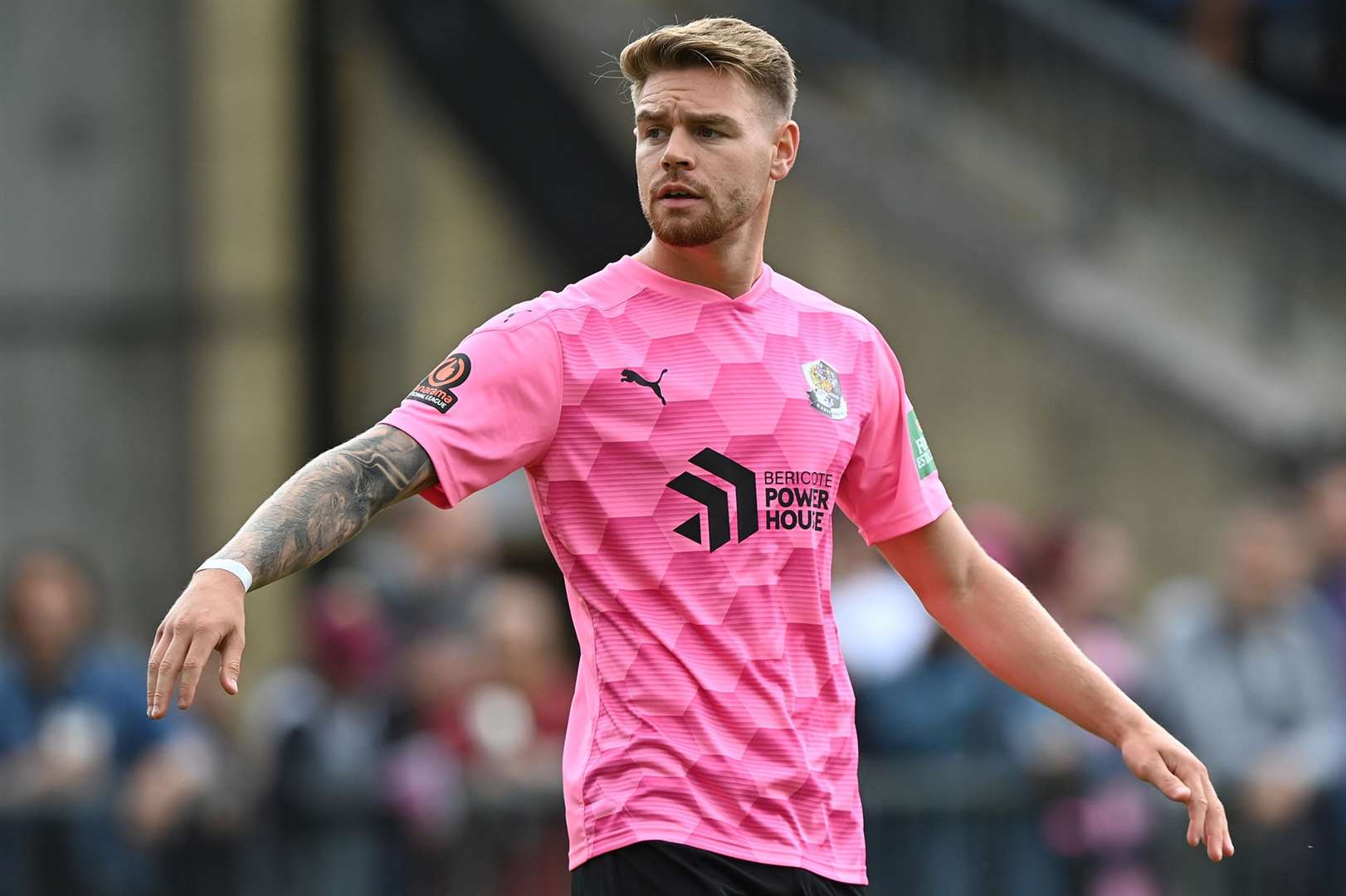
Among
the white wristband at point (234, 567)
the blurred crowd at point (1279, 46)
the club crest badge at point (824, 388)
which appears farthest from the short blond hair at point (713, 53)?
the blurred crowd at point (1279, 46)

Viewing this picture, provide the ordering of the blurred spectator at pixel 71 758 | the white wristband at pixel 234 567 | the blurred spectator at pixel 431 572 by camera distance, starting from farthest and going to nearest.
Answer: the blurred spectator at pixel 431 572
the blurred spectator at pixel 71 758
the white wristband at pixel 234 567

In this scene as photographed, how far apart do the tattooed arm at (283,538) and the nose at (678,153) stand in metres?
0.86

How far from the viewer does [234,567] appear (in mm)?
4273

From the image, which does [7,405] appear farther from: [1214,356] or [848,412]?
[848,412]

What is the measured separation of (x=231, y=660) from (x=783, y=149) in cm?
190

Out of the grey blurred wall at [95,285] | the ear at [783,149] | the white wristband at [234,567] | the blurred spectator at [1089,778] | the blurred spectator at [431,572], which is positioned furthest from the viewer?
the grey blurred wall at [95,285]

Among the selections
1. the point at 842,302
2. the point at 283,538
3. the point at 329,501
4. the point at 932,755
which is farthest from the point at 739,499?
the point at 842,302

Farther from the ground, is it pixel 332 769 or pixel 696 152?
pixel 696 152

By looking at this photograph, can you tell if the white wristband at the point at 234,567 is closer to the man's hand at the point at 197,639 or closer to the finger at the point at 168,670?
the man's hand at the point at 197,639

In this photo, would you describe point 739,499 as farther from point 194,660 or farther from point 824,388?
point 194,660

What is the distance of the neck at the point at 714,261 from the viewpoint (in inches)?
201

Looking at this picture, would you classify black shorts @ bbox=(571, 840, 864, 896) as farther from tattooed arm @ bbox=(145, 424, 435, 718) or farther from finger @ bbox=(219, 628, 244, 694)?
finger @ bbox=(219, 628, 244, 694)

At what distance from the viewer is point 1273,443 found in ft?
39.2

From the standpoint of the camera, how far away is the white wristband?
4.26 m
